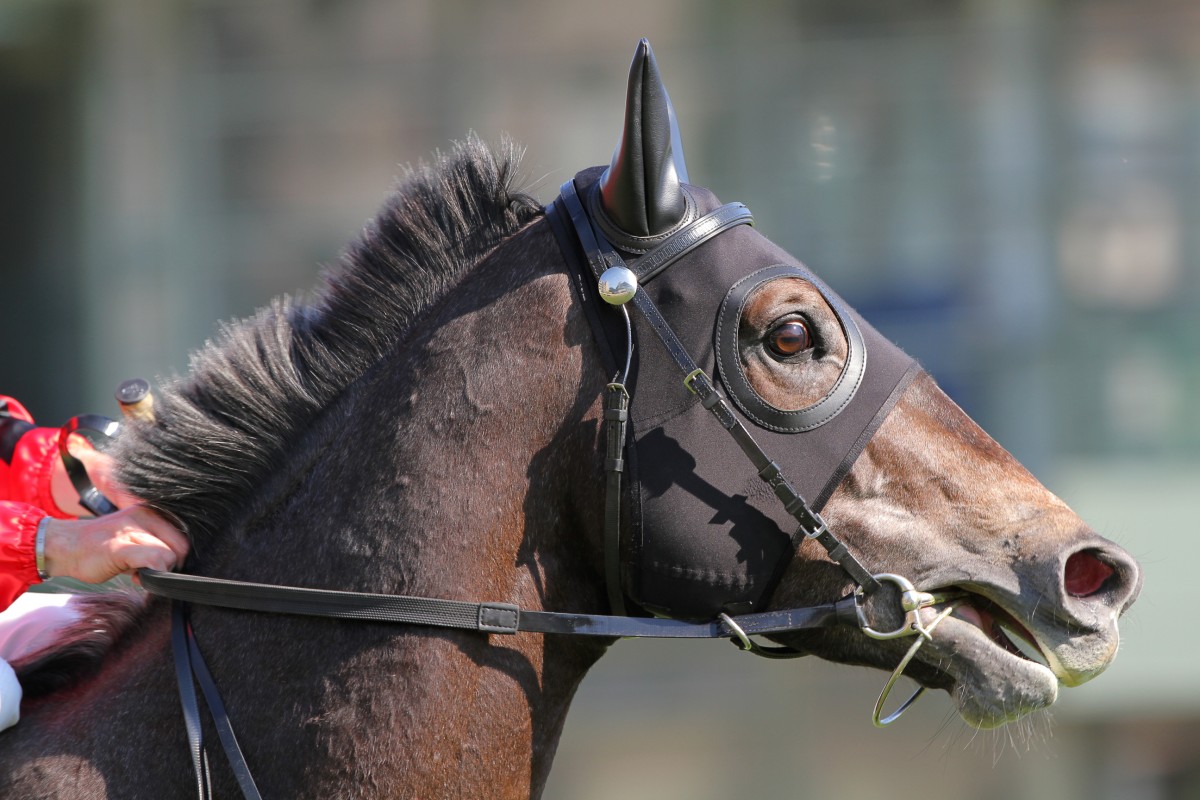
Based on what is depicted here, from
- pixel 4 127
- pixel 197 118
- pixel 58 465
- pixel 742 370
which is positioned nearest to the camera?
pixel 742 370

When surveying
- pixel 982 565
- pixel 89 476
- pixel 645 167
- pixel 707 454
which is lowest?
pixel 982 565

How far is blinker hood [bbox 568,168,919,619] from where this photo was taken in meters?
2.04

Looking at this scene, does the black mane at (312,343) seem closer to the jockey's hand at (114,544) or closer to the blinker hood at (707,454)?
the jockey's hand at (114,544)

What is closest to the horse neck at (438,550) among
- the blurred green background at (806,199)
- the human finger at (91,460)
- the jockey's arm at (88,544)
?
the jockey's arm at (88,544)

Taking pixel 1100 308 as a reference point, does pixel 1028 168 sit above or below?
above

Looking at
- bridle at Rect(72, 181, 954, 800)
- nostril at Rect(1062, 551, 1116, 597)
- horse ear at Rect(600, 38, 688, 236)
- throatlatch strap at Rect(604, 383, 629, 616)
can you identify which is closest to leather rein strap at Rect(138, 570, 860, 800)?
bridle at Rect(72, 181, 954, 800)

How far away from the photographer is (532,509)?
2045mm

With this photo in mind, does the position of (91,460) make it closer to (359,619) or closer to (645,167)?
(359,619)

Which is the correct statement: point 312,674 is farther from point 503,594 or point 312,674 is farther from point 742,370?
point 742,370

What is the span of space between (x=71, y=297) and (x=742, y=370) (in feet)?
26.1

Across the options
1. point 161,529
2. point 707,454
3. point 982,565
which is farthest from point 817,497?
point 161,529

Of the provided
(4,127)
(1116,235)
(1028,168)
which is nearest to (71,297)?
(4,127)

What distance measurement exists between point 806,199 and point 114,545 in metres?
6.79

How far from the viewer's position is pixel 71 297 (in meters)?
8.80
